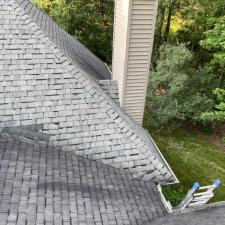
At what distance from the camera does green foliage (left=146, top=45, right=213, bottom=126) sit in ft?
58.9

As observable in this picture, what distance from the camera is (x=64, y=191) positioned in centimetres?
765

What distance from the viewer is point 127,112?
11.8 m

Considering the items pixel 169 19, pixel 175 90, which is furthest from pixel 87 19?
pixel 175 90

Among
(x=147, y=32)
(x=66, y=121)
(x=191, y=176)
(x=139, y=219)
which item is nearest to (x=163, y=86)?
(x=191, y=176)

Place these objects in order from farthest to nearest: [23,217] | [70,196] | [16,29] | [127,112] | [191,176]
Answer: [191,176] < [127,112] < [16,29] < [70,196] < [23,217]

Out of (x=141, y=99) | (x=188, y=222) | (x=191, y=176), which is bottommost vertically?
(x=191, y=176)

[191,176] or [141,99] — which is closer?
[141,99]

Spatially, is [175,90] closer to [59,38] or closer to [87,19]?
[59,38]

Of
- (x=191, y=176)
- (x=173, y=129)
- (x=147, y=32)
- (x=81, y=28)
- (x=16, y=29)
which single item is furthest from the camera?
(x=81, y=28)

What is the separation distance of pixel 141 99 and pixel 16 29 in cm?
503

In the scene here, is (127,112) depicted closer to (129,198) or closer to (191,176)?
(129,198)

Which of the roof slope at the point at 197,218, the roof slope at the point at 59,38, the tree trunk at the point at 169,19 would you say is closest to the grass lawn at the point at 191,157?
the roof slope at the point at 197,218

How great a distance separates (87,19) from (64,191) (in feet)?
62.9

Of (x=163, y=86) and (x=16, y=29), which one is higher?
(x=16, y=29)
